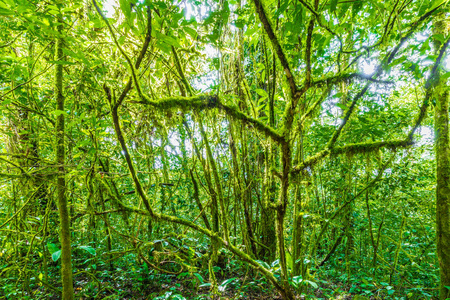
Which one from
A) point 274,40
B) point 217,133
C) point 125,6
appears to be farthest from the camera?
point 217,133

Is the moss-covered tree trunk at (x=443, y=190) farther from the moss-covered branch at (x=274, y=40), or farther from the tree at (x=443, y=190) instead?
the moss-covered branch at (x=274, y=40)

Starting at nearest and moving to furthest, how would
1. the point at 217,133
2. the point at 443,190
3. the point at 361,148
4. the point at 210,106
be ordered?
the point at 210,106 → the point at 217,133 → the point at 361,148 → the point at 443,190

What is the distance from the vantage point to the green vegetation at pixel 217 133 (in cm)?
150

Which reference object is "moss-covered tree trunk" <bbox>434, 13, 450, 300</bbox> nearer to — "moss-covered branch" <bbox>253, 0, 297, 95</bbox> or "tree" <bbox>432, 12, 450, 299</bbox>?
"tree" <bbox>432, 12, 450, 299</bbox>

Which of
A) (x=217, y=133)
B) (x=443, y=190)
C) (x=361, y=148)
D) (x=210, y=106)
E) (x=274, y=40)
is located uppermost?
(x=274, y=40)

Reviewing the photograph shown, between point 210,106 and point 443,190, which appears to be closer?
point 210,106

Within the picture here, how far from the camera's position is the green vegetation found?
1.50 metres

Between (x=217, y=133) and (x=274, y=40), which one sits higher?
(x=274, y=40)

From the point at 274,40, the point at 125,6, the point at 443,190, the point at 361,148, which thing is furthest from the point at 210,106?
the point at 443,190

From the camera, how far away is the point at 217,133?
184 centimetres

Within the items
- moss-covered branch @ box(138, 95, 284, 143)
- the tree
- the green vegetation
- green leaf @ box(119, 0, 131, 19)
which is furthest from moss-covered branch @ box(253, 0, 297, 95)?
the tree

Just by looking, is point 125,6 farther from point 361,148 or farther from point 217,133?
point 361,148

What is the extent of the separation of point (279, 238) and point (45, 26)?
2.21 m

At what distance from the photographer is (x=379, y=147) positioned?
2.05m
